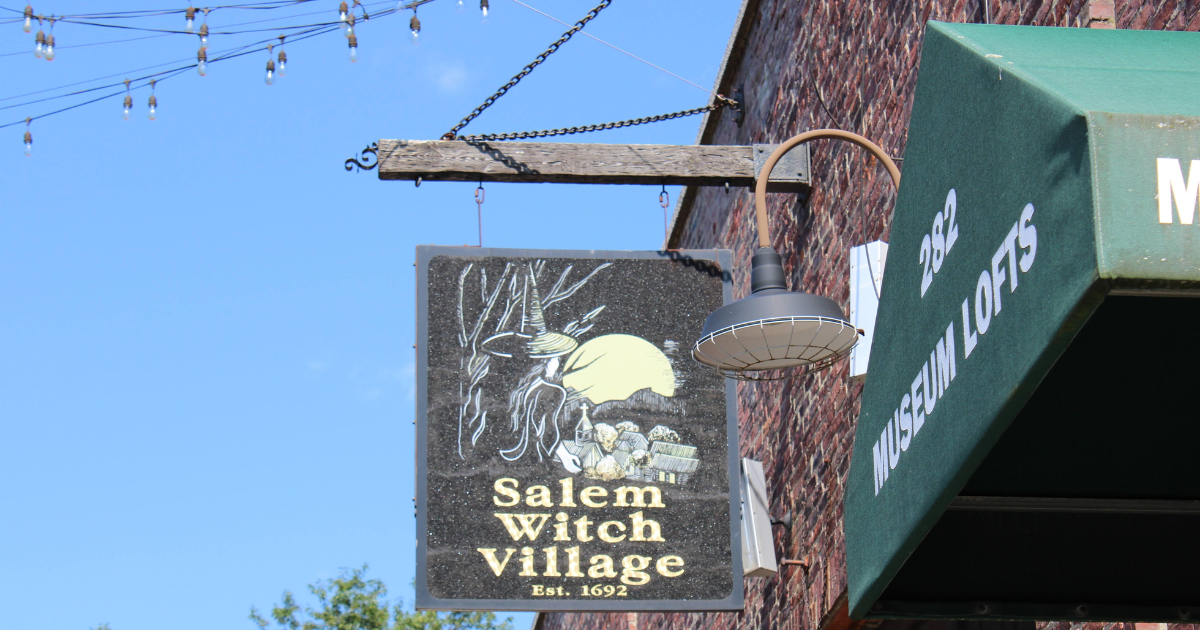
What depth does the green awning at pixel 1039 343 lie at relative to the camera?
2.25 metres

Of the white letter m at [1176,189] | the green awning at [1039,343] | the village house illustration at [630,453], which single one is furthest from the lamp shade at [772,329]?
the white letter m at [1176,189]

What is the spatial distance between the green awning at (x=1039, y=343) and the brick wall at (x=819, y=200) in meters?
2.19

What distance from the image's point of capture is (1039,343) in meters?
2.36

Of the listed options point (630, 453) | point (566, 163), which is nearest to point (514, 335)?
point (630, 453)

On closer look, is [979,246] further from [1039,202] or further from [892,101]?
[892,101]

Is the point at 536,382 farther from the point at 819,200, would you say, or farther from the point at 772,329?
the point at 772,329

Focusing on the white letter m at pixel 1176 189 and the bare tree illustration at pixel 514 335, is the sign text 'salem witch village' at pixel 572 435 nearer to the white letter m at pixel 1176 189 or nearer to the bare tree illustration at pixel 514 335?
the bare tree illustration at pixel 514 335

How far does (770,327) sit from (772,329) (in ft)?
0.04

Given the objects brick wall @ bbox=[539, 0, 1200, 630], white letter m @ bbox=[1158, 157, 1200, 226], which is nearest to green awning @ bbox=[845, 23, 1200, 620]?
white letter m @ bbox=[1158, 157, 1200, 226]

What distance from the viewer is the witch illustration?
6.87 m

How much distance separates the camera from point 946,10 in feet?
21.2

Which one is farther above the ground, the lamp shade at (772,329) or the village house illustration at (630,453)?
the lamp shade at (772,329)

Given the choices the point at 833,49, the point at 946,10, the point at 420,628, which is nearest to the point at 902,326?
the point at 946,10

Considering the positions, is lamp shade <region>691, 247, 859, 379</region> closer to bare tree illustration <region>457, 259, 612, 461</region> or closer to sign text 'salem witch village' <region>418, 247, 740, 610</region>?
sign text 'salem witch village' <region>418, 247, 740, 610</region>
